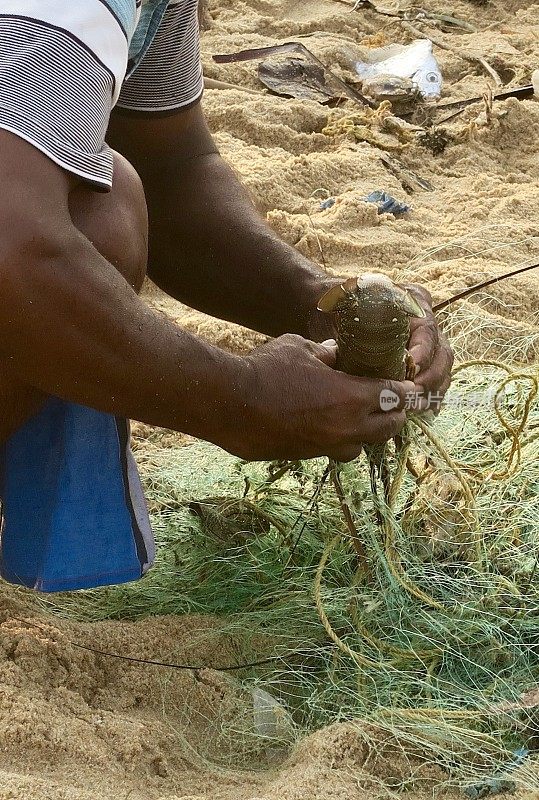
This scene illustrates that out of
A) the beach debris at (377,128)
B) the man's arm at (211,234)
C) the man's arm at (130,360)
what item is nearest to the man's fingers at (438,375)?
the man's arm at (130,360)

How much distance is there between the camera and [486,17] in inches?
242

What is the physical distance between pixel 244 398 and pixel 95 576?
544mm

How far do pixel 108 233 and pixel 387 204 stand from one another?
2.32 metres

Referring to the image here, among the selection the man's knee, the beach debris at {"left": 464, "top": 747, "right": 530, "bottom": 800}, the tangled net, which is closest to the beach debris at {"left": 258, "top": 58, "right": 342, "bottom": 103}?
the tangled net

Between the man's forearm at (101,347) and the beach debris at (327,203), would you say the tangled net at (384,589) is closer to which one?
the man's forearm at (101,347)

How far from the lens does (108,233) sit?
1.84 m

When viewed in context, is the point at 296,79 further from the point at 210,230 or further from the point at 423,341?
the point at 423,341

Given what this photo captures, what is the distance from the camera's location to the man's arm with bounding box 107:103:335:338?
2.45m

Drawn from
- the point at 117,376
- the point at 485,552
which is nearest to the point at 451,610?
the point at 485,552

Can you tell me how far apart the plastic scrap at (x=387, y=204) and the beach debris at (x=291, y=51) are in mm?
1143

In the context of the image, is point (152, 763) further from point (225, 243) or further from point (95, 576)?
point (225, 243)

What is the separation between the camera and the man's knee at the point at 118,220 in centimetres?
181

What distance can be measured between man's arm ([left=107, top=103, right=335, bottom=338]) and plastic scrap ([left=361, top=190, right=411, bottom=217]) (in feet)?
4.91

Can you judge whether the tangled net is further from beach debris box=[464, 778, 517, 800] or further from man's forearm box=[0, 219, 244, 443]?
man's forearm box=[0, 219, 244, 443]
